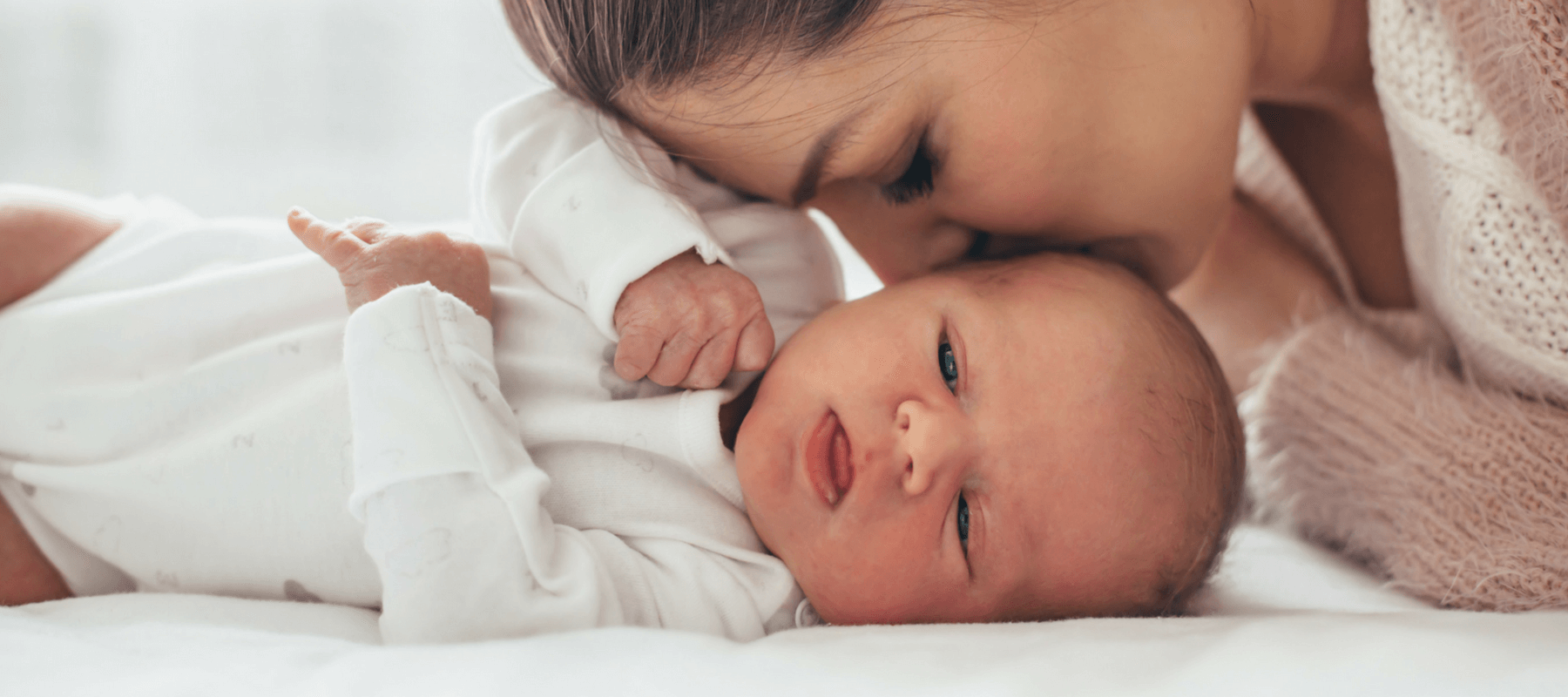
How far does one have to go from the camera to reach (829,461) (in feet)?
2.64

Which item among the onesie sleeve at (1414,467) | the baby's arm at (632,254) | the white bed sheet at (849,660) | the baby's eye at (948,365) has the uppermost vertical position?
the baby's arm at (632,254)

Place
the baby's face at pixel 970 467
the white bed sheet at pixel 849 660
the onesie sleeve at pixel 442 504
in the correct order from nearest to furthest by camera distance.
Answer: the white bed sheet at pixel 849 660
the onesie sleeve at pixel 442 504
the baby's face at pixel 970 467

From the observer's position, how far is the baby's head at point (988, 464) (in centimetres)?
78

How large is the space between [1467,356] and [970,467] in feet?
1.76

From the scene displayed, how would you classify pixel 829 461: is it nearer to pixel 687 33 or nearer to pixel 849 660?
pixel 849 660

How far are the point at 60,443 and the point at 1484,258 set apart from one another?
120 cm

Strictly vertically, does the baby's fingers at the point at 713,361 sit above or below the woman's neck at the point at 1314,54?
below

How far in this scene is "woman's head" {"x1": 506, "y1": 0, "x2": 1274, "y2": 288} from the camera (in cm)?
74

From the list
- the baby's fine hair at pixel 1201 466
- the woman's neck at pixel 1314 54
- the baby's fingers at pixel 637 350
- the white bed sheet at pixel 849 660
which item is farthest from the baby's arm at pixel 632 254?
the woman's neck at pixel 1314 54

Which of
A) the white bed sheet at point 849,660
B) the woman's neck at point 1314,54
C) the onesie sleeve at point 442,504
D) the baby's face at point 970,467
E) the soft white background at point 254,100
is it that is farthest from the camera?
the soft white background at point 254,100

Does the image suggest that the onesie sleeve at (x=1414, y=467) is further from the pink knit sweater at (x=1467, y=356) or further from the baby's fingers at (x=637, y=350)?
the baby's fingers at (x=637, y=350)

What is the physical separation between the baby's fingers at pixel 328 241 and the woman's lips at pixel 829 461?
397 millimetres

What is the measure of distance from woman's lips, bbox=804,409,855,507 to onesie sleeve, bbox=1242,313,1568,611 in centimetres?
52

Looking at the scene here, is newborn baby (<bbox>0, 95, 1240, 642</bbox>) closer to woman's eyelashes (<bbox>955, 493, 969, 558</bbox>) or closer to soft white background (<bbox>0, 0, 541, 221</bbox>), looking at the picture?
woman's eyelashes (<bbox>955, 493, 969, 558</bbox>)
